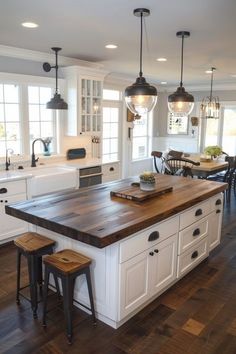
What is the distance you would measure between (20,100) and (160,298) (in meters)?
3.41

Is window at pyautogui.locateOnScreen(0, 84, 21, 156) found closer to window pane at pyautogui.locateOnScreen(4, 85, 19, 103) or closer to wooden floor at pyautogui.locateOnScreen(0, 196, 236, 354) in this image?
window pane at pyautogui.locateOnScreen(4, 85, 19, 103)

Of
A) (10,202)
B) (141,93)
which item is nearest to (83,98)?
(10,202)

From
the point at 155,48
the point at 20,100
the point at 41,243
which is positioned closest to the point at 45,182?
the point at 20,100

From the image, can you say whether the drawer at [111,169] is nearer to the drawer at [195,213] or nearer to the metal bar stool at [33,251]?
the drawer at [195,213]

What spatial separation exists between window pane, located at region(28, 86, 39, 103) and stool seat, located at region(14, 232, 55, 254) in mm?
2763

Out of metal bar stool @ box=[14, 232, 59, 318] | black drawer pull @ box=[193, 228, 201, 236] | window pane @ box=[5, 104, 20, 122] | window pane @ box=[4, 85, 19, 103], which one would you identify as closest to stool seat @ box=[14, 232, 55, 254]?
metal bar stool @ box=[14, 232, 59, 318]

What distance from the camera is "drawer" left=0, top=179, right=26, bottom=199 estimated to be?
12.5ft

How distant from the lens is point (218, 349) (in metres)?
2.24

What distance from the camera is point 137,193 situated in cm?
302

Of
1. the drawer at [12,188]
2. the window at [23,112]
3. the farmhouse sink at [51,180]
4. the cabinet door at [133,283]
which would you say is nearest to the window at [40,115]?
the window at [23,112]

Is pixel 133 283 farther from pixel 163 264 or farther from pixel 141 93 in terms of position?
pixel 141 93

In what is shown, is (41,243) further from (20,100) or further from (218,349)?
(20,100)

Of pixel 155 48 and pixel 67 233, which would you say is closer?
pixel 67 233

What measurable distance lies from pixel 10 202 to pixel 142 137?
5.42 metres
